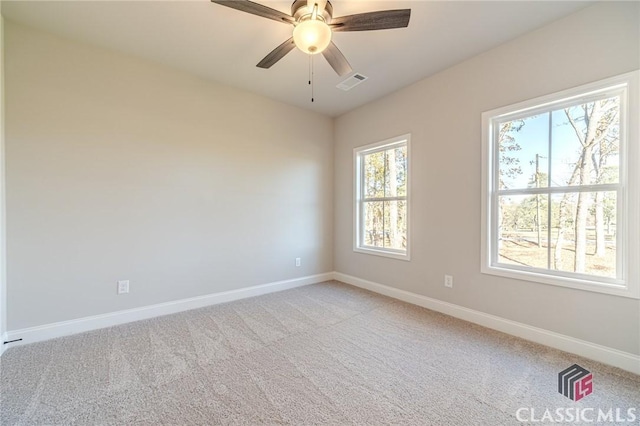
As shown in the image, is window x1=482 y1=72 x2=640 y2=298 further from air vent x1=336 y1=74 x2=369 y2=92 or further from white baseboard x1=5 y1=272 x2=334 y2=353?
white baseboard x1=5 y1=272 x2=334 y2=353

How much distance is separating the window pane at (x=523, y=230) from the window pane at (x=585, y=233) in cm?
8

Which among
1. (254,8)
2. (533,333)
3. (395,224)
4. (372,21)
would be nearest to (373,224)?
(395,224)

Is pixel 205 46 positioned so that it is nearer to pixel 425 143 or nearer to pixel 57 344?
pixel 425 143

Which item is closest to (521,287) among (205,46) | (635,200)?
(635,200)

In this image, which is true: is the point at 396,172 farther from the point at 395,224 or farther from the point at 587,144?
the point at 587,144

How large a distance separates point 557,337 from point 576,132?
1.76 m

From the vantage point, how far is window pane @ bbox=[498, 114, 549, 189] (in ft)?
7.77

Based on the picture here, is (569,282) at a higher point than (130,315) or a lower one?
higher

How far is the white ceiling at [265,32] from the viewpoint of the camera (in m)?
2.06

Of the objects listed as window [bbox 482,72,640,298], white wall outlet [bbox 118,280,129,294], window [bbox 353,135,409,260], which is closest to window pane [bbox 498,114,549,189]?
window [bbox 482,72,640,298]

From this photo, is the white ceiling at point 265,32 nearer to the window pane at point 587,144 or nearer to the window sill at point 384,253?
the window pane at point 587,144

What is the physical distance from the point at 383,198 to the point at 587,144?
2140mm

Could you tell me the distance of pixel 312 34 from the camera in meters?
1.72

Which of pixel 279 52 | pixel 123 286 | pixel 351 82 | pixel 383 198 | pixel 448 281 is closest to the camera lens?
pixel 279 52
